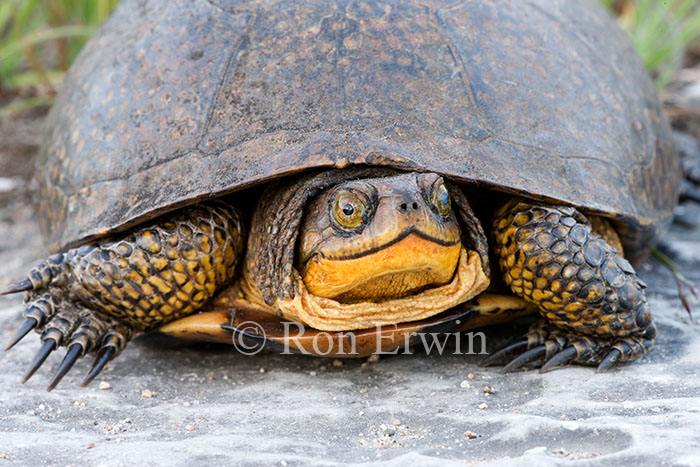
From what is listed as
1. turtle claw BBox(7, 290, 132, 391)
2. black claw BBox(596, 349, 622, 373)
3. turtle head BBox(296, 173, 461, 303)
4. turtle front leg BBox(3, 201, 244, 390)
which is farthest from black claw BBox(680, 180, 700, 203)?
turtle claw BBox(7, 290, 132, 391)

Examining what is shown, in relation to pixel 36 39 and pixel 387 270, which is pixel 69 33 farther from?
pixel 387 270

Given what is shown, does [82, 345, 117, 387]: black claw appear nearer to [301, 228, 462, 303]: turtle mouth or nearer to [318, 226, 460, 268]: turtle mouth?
[301, 228, 462, 303]: turtle mouth

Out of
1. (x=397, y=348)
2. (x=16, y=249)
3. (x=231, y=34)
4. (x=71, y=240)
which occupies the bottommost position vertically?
(x=16, y=249)

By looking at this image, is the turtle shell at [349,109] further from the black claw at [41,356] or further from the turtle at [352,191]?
the black claw at [41,356]

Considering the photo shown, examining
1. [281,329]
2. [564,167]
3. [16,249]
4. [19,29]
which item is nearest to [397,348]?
[281,329]

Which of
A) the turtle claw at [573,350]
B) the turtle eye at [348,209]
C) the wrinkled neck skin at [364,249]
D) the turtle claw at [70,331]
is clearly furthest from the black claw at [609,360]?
the turtle claw at [70,331]

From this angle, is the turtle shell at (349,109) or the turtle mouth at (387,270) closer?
the turtle mouth at (387,270)

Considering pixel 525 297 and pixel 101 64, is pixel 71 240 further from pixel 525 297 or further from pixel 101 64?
pixel 525 297
